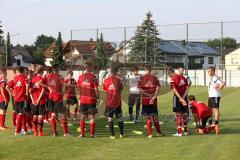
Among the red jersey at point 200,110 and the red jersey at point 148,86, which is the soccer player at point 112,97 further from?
the red jersey at point 200,110

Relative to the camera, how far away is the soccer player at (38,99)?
1354cm

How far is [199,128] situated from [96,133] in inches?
127

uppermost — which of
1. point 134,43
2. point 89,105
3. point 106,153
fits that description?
point 134,43

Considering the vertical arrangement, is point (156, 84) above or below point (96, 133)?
above

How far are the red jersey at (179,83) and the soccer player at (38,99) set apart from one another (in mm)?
3900

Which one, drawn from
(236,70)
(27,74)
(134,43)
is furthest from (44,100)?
(236,70)

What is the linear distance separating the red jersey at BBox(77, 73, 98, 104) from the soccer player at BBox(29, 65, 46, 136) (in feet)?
4.28

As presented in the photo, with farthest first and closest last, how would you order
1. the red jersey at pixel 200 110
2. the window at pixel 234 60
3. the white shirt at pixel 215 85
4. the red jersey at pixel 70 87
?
the window at pixel 234 60 < the red jersey at pixel 70 87 < the white shirt at pixel 215 85 < the red jersey at pixel 200 110

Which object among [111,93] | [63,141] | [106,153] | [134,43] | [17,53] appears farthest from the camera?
[17,53]

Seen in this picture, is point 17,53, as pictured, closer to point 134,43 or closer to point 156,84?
point 134,43

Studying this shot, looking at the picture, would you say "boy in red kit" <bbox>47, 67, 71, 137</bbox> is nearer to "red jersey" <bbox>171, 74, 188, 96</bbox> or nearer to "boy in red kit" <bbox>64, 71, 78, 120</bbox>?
"boy in red kit" <bbox>64, 71, 78, 120</bbox>

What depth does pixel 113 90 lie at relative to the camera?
512 inches

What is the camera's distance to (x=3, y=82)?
50.8 ft

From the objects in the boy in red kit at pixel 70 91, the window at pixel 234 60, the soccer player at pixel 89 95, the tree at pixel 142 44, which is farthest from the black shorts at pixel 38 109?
the window at pixel 234 60
